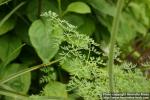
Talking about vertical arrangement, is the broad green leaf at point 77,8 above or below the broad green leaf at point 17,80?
above

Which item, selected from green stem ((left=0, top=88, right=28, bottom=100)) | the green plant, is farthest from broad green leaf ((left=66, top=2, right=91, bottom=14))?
green stem ((left=0, top=88, right=28, bottom=100))

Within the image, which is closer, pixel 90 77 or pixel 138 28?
pixel 90 77

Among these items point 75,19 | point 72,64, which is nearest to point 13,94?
point 72,64

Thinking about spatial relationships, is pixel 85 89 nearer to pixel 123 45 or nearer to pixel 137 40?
pixel 123 45

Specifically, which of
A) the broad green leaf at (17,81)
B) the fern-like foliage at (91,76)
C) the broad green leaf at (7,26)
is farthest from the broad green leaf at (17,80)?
the fern-like foliage at (91,76)

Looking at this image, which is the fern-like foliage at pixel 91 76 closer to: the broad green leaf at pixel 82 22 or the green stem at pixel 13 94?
the green stem at pixel 13 94

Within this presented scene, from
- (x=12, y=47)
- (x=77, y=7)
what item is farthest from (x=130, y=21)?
(x=12, y=47)
